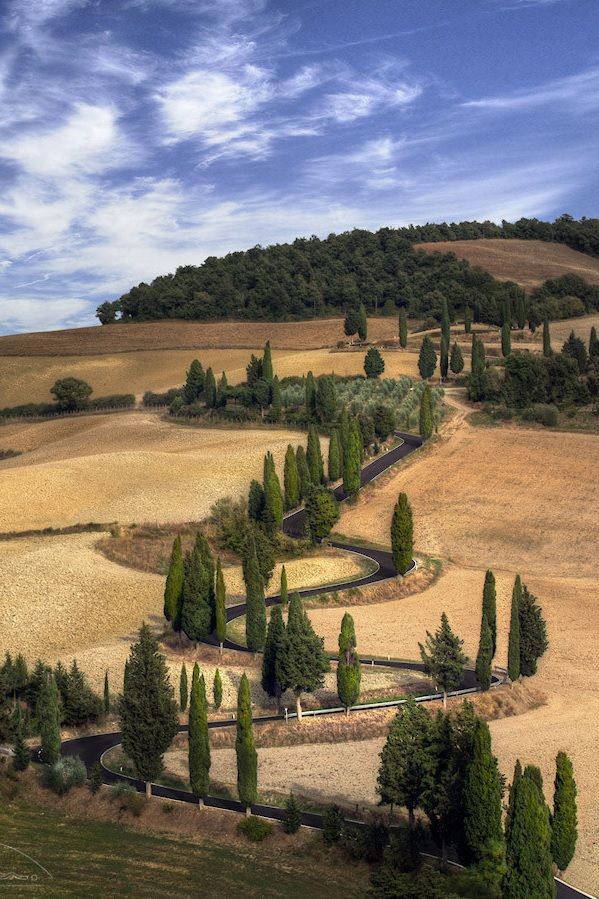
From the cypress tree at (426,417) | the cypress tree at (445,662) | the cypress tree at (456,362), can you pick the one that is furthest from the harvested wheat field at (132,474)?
the cypress tree at (445,662)

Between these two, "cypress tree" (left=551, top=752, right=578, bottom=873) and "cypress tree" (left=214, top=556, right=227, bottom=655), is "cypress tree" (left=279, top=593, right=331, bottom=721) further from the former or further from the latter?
"cypress tree" (left=551, top=752, right=578, bottom=873)

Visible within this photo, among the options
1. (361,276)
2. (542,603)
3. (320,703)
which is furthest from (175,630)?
(361,276)

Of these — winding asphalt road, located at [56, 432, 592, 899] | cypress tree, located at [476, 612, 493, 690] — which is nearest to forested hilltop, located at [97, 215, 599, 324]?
winding asphalt road, located at [56, 432, 592, 899]

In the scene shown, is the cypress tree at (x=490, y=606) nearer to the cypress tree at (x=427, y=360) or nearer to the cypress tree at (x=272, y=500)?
the cypress tree at (x=272, y=500)

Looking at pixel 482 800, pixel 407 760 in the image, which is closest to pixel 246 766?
pixel 407 760

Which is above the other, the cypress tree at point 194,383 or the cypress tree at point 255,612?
the cypress tree at point 194,383

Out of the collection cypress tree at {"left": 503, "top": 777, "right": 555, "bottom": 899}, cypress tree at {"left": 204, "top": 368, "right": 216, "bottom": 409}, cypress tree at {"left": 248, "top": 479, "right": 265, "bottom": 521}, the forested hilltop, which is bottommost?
cypress tree at {"left": 503, "top": 777, "right": 555, "bottom": 899}

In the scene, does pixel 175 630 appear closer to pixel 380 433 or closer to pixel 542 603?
pixel 542 603
